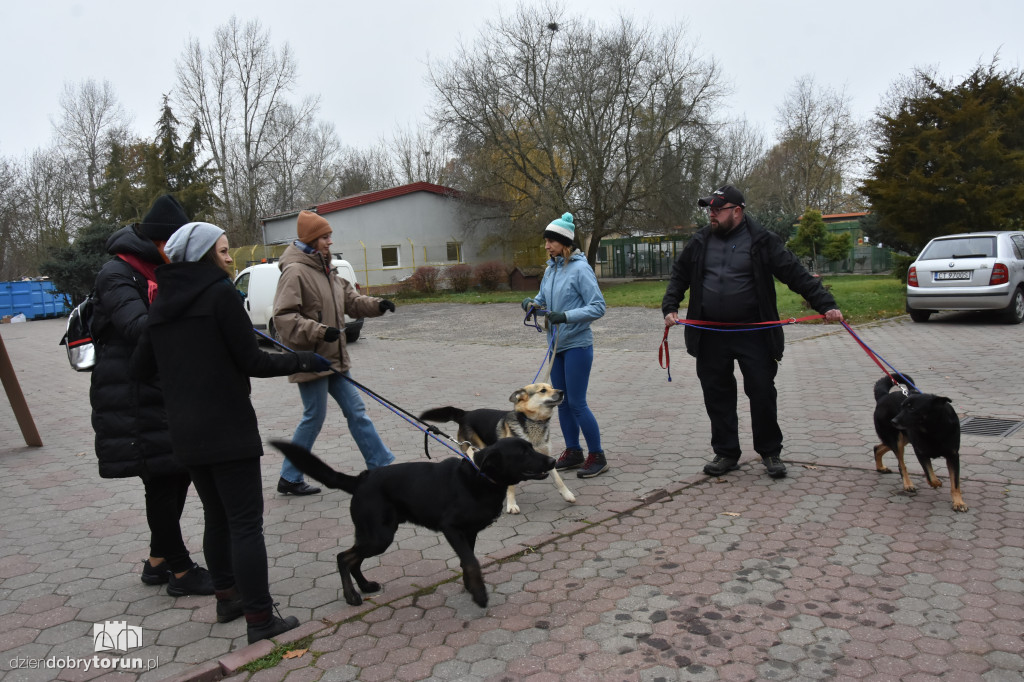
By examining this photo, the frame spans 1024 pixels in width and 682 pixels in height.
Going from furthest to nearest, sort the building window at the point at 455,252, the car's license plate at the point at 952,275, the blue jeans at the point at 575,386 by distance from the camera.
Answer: the building window at the point at 455,252 → the car's license plate at the point at 952,275 → the blue jeans at the point at 575,386

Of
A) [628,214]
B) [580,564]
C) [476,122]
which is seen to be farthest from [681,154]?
[580,564]

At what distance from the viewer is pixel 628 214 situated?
3400 centimetres

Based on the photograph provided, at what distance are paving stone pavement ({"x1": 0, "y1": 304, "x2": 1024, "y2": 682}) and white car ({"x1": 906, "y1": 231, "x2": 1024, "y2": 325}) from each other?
7247 mm

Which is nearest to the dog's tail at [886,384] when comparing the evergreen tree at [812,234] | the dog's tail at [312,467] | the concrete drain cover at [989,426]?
the concrete drain cover at [989,426]

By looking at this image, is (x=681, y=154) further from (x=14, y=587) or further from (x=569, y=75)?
(x=14, y=587)

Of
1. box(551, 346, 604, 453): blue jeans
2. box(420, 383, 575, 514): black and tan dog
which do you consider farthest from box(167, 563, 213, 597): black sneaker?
box(551, 346, 604, 453): blue jeans

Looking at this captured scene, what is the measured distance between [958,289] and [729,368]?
10579 millimetres

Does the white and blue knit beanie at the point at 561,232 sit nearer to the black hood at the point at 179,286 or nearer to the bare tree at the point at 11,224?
the black hood at the point at 179,286

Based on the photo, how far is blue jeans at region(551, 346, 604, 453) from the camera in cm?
566

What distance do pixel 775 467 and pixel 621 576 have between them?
2.14 meters

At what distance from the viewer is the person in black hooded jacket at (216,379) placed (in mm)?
3143

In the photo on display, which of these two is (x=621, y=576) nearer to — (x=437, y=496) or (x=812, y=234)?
(x=437, y=496)

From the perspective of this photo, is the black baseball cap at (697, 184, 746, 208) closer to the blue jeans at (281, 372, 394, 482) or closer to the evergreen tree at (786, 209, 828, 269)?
the blue jeans at (281, 372, 394, 482)

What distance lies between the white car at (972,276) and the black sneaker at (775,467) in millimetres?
10512
